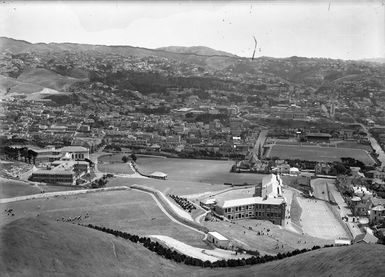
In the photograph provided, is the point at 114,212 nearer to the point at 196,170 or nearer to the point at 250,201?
the point at 250,201

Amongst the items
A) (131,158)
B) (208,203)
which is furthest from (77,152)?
(208,203)

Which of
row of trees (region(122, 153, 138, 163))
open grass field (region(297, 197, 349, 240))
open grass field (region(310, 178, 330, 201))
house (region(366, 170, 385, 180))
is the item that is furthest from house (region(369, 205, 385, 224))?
row of trees (region(122, 153, 138, 163))

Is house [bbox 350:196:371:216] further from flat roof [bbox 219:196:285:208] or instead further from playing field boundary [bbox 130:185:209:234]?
playing field boundary [bbox 130:185:209:234]

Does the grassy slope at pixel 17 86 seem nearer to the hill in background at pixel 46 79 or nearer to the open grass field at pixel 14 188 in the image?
the hill in background at pixel 46 79

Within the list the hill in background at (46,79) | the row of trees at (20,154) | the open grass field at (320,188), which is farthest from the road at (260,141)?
the hill in background at (46,79)

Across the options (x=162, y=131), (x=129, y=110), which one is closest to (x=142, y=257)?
(x=162, y=131)
